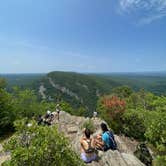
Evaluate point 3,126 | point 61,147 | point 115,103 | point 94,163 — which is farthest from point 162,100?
point 3,126

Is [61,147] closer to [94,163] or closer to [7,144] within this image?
[7,144]

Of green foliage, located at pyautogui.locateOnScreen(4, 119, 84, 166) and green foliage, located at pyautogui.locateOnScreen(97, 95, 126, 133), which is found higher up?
green foliage, located at pyautogui.locateOnScreen(4, 119, 84, 166)

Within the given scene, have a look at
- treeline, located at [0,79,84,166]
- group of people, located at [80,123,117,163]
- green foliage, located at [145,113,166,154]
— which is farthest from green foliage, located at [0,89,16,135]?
treeline, located at [0,79,84,166]

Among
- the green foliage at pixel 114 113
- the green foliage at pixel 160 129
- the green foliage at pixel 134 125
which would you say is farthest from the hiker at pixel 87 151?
the green foliage at pixel 114 113

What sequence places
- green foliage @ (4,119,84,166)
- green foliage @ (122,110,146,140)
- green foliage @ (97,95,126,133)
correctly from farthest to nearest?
green foliage @ (97,95,126,133) < green foliage @ (122,110,146,140) < green foliage @ (4,119,84,166)

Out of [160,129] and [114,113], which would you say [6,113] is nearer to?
[114,113]

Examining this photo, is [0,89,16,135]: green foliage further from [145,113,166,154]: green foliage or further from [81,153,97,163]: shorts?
[81,153,97,163]: shorts
